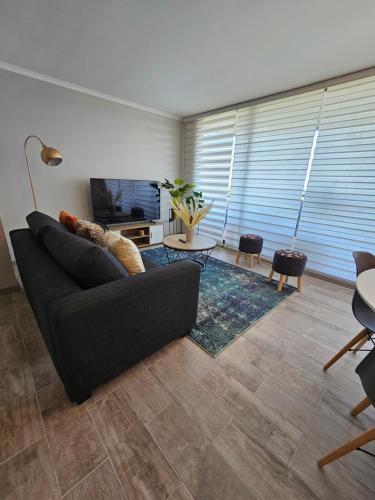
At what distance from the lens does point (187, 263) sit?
59.1 inches

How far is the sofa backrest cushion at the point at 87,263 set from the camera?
1108mm

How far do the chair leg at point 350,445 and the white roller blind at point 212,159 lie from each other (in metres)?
3.46

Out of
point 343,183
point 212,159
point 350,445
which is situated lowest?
point 350,445

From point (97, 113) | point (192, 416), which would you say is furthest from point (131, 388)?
point (97, 113)

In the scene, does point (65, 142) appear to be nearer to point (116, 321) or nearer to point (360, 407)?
point (116, 321)

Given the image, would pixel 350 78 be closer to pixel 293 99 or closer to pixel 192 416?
pixel 293 99

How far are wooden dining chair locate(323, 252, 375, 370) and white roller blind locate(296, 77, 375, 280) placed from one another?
1287mm

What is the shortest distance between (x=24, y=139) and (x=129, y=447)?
346cm

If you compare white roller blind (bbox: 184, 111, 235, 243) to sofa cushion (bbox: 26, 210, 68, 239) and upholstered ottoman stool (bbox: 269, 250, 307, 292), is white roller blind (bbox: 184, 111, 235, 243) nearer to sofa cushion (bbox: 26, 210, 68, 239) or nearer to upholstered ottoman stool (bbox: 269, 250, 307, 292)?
upholstered ottoman stool (bbox: 269, 250, 307, 292)

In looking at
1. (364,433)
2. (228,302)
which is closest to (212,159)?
(228,302)

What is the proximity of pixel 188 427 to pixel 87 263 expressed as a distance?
40.8 inches

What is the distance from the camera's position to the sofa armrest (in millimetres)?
979

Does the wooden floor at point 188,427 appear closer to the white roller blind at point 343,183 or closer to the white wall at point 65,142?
the white roller blind at point 343,183

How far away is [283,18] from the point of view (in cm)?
157
